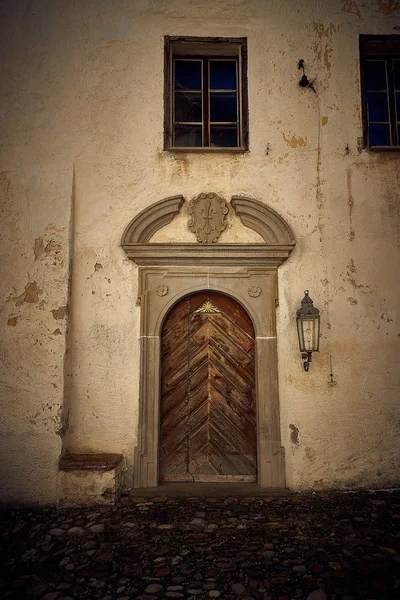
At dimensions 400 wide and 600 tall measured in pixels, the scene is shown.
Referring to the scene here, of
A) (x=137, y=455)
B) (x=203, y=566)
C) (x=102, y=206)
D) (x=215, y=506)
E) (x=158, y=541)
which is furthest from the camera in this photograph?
(x=102, y=206)

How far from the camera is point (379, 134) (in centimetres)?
502

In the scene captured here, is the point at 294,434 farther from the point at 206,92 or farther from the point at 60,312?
the point at 206,92

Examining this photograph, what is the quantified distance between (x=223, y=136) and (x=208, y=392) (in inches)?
127

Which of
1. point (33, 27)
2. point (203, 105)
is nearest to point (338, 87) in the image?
point (203, 105)

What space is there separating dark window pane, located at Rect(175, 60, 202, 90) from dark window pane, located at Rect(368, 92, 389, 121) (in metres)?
2.26

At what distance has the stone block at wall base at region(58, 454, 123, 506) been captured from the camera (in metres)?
3.94

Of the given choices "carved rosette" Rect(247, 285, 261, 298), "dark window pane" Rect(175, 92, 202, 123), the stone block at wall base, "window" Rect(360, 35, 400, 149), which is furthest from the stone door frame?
"window" Rect(360, 35, 400, 149)

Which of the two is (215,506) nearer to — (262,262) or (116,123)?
(262,262)

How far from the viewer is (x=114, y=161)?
460 centimetres

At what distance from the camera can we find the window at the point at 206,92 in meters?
4.79

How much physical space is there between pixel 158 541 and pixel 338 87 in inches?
209

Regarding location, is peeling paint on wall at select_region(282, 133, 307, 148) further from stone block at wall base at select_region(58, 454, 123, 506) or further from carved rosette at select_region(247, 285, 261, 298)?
stone block at wall base at select_region(58, 454, 123, 506)

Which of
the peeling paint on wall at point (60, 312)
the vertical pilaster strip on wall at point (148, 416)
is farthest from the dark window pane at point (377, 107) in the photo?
the peeling paint on wall at point (60, 312)

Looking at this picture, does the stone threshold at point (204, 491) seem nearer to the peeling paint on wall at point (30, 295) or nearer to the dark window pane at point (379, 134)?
the peeling paint on wall at point (30, 295)
